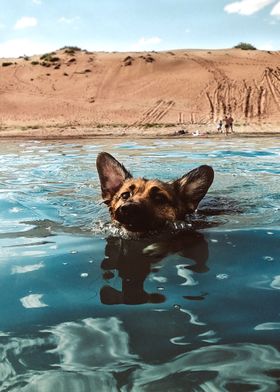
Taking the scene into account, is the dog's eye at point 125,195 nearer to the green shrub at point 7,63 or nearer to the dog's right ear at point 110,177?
the dog's right ear at point 110,177

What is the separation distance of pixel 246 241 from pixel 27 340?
277cm

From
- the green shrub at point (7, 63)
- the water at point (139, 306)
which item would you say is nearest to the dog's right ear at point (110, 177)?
the water at point (139, 306)

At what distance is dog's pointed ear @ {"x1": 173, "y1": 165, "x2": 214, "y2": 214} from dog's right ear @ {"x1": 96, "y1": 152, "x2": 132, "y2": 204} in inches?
26.9

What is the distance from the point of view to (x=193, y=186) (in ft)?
21.2

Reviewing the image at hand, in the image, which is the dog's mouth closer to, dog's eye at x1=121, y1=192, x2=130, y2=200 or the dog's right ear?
dog's eye at x1=121, y1=192, x2=130, y2=200

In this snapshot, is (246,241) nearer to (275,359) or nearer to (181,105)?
(275,359)

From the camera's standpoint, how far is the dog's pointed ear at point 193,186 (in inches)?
251

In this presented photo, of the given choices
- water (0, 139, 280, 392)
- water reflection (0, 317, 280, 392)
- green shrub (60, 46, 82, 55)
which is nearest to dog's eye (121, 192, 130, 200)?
water (0, 139, 280, 392)

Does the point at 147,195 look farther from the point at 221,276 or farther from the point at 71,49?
the point at 71,49

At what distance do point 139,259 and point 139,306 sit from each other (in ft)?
4.13

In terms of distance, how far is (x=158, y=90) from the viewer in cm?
5588

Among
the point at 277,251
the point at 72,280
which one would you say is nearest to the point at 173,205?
the point at 277,251

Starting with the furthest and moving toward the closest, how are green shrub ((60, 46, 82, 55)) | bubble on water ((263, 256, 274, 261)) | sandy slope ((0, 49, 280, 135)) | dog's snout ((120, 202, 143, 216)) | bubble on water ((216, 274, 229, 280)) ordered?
green shrub ((60, 46, 82, 55)), sandy slope ((0, 49, 280, 135)), dog's snout ((120, 202, 143, 216)), bubble on water ((263, 256, 274, 261)), bubble on water ((216, 274, 229, 280))

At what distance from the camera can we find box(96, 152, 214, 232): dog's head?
5336 mm
